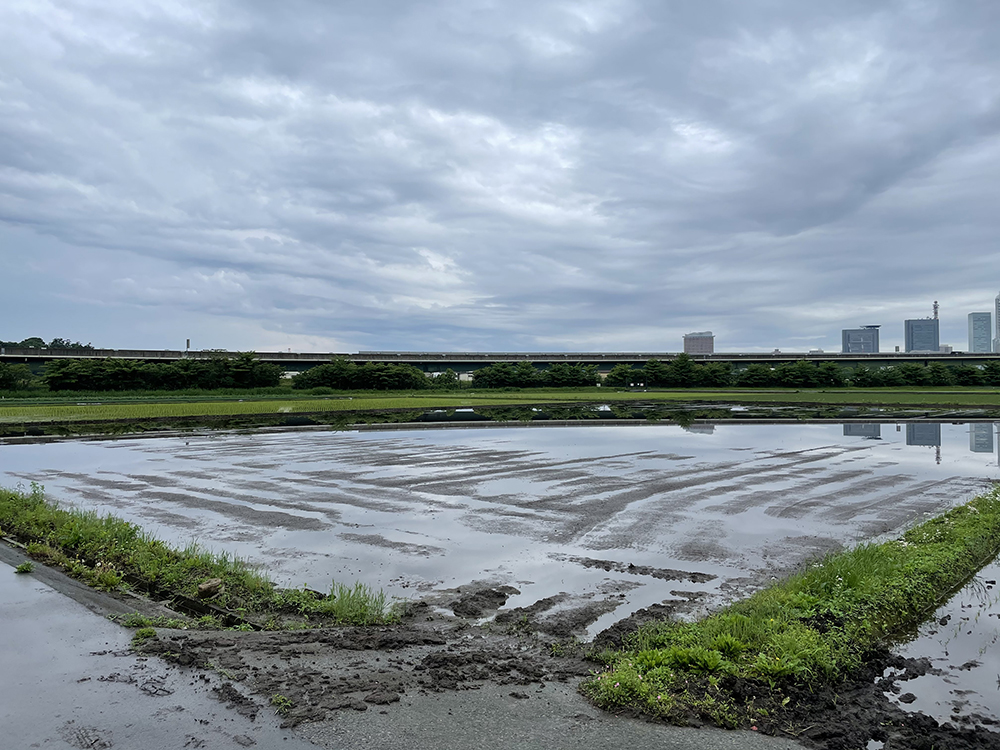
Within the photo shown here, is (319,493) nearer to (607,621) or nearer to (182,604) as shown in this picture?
(182,604)

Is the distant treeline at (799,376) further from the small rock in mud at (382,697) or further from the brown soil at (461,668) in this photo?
the small rock in mud at (382,697)

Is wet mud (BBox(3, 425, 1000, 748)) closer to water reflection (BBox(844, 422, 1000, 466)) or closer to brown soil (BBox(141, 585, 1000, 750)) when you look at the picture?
brown soil (BBox(141, 585, 1000, 750))

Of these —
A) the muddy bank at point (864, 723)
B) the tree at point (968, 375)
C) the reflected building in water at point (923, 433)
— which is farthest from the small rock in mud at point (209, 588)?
→ the tree at point (968, 375)

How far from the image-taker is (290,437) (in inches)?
1146

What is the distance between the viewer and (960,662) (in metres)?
6.40

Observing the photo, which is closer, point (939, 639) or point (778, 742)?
point (778, 742)

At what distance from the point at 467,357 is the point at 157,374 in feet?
187

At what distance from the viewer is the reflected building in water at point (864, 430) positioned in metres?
28.4

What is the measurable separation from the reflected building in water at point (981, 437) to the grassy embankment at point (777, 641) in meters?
18.0

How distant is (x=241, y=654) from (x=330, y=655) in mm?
863

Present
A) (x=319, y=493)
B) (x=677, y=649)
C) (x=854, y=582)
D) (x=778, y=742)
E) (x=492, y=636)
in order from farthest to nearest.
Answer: (x=319, y=493), (x=854, y=582), (x=492, y=636), (x=677, y=649), (x=778, y=742)

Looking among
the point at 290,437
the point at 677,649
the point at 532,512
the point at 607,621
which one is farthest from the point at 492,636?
the point at 290,437

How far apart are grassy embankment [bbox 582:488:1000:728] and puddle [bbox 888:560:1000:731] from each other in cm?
26

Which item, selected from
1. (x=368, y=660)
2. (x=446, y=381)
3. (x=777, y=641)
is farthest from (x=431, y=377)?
(x=777, y=641)
